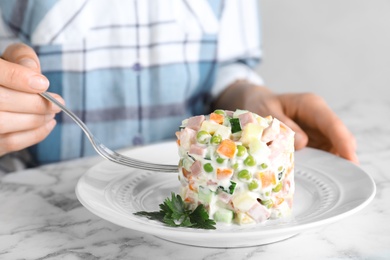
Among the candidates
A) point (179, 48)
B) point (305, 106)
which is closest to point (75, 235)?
point (305, 106)

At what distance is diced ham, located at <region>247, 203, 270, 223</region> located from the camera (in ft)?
3.25

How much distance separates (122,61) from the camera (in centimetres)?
160

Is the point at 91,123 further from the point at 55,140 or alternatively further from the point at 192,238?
the point at 192,238

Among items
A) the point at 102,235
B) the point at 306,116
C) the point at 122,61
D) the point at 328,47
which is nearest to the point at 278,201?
the point at 102,235

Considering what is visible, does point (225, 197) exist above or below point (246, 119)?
below

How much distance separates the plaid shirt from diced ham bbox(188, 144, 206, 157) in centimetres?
63

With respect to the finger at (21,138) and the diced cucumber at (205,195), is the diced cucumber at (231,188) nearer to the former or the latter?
the diced cucumber at (205,195)

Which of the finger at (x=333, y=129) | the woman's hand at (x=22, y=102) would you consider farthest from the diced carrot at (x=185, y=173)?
the finger at (x=333, y=129)

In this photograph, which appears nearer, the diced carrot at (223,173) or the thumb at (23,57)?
the diced carrot at (223,173)

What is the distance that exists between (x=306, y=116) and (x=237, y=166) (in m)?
0.48

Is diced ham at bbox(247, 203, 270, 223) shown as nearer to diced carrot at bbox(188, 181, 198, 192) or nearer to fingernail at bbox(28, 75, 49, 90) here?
diced carrot at bbox(188, 181, 198, 192)

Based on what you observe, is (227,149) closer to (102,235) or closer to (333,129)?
(102,235)

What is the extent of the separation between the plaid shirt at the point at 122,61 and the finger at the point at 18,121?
1.10ft

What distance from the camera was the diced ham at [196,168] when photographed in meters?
1.00
